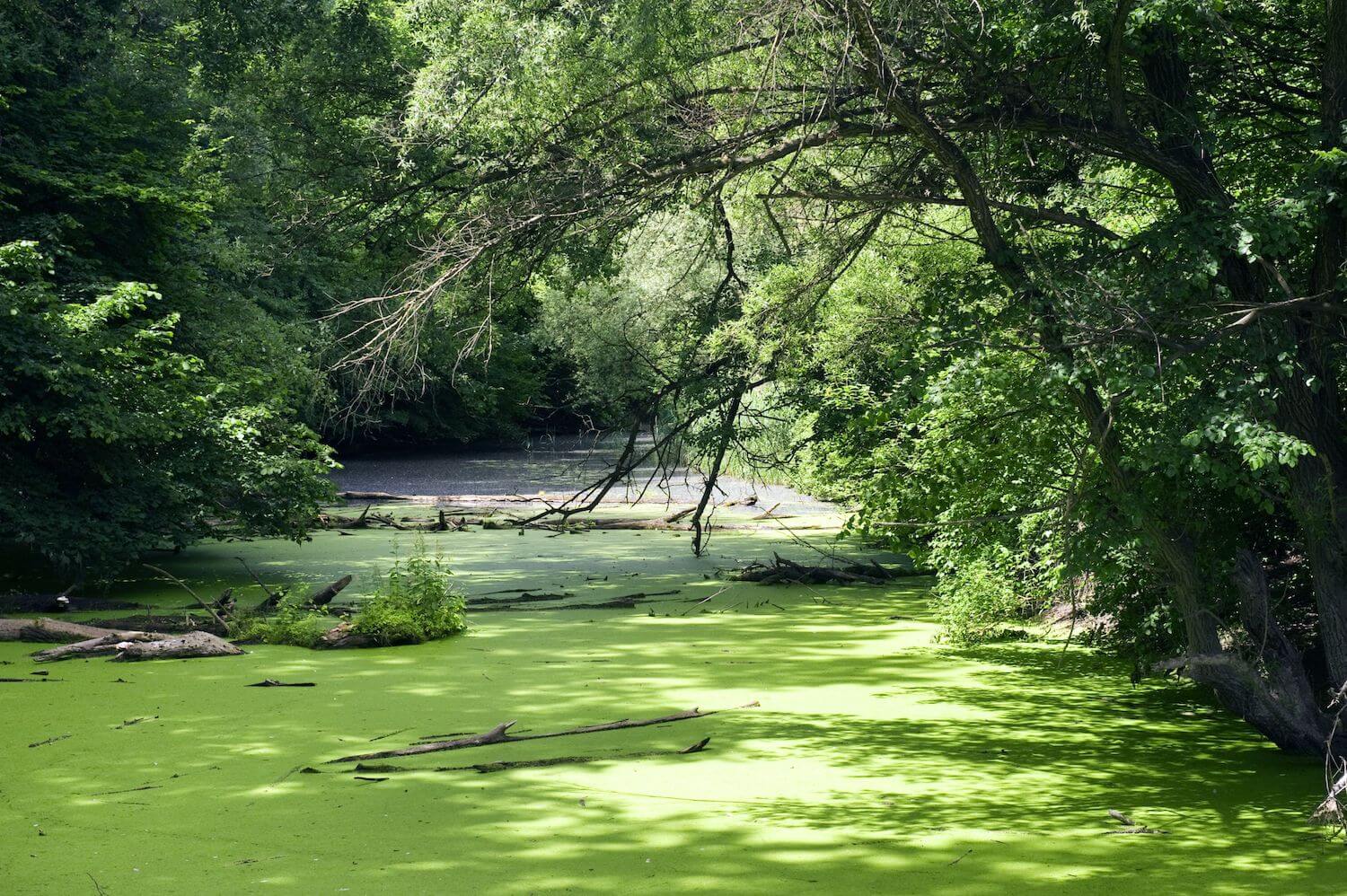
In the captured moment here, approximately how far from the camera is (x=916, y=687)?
7266 mm

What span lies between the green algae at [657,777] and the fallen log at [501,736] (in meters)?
0.04

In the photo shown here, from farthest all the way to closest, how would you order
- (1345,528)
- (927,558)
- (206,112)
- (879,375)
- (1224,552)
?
1. (206,112)
2. (879,375)
3. (927,558)
4. (1224,552)
5. (1345,528)

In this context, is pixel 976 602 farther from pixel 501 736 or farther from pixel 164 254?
pixel 164 254

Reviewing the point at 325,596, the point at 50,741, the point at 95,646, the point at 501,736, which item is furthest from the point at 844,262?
the point at 95,646

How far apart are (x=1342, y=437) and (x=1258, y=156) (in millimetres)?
1434

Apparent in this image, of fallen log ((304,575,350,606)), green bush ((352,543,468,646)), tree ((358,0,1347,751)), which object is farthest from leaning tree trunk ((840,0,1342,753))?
fallen log ((304,575,350,606))

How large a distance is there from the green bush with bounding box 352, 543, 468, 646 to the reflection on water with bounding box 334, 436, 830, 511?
730 centimetres

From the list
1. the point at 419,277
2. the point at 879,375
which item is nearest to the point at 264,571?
the point at 879,375

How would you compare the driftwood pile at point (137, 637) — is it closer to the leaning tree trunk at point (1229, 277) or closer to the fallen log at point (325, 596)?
the fallen log at point (325, 596)

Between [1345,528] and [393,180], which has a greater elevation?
[393,180]

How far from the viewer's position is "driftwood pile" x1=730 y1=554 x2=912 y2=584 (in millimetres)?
11727

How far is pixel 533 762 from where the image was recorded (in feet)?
18.0

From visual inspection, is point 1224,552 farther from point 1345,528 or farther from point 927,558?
point 927,558

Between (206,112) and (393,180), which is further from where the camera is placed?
(206,112)
